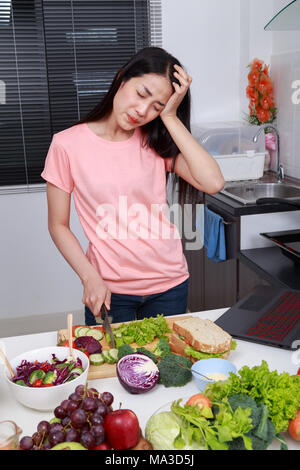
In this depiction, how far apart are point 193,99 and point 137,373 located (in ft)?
8.37

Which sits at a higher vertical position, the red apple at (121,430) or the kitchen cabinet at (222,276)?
the red apple at (121,430)

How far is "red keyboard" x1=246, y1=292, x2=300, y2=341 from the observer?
1.24 metres

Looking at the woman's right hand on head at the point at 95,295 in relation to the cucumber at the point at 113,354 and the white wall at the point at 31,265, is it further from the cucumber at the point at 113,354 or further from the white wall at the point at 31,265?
the white wall at the point at 31,265

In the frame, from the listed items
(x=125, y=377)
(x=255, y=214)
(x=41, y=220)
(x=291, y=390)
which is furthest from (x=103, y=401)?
(x=41, y=220)

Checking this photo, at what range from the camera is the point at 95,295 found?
1.33 metres

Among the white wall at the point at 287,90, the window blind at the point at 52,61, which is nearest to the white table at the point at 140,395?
the white wall at the point at 287,90

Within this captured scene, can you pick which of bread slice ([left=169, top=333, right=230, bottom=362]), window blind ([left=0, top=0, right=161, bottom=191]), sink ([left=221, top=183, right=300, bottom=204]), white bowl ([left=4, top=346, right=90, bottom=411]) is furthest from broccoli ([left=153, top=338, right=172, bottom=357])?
window blind ([left=0, top=0, right=161, bottom=191])

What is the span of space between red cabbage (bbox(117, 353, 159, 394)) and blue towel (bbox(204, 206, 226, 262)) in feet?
4.98

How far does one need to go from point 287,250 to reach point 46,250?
72.2 inches

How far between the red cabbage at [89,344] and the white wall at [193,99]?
7.23 feet

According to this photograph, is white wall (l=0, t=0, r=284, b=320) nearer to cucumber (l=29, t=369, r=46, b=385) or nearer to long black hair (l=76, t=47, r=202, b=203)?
long black hair (l=76, t=47, r=202, b=203)

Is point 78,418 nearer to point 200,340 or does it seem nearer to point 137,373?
point 137,373

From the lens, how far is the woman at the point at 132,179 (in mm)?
1438

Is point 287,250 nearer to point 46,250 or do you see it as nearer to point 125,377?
point 125,377
